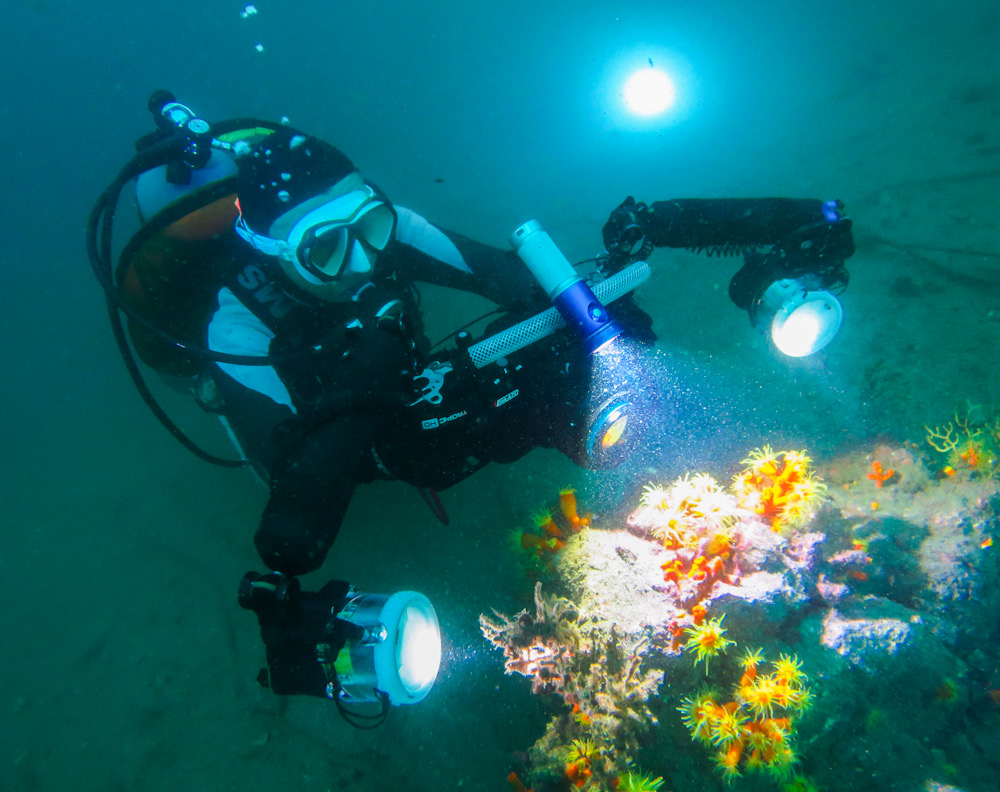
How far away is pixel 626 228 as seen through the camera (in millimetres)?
2332

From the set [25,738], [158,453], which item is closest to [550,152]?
[158,453]

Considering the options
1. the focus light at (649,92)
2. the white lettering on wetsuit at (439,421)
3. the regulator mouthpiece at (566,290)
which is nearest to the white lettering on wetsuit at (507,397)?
the white lettering on wetsuit at (439,421)

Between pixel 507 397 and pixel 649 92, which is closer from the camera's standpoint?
pixel 507 397

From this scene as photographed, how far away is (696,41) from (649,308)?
14.9 metres

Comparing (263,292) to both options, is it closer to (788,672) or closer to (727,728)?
(727,728)

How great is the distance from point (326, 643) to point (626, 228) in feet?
7.60

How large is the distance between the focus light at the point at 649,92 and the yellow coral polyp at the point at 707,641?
1376 cm

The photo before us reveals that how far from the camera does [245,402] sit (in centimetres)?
305

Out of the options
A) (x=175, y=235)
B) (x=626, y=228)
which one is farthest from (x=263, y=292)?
(x=626, y=228)

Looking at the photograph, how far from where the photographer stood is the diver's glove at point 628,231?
236 centimetres

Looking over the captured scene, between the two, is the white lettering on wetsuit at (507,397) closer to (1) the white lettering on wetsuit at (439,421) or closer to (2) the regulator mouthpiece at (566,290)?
Answer: (1) the white lettering on wetsuit at (439,421)

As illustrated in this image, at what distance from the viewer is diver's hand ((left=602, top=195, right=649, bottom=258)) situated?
235 cm

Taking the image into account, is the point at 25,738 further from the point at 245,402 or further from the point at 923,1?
the point at 923,1

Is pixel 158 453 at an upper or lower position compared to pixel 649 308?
upper
